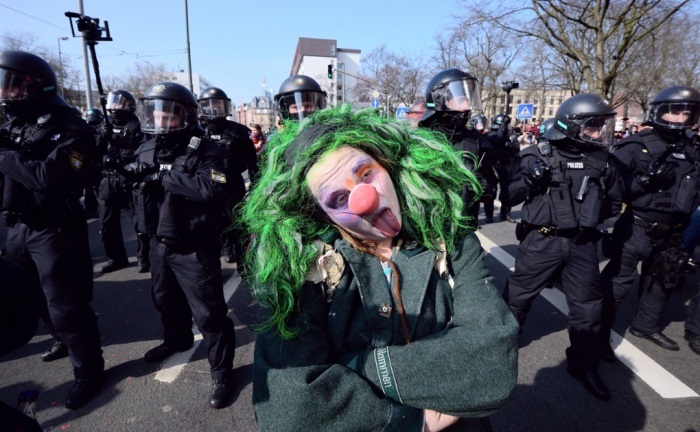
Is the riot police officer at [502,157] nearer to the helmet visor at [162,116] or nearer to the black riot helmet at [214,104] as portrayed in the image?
the helmet visor at [162,116]

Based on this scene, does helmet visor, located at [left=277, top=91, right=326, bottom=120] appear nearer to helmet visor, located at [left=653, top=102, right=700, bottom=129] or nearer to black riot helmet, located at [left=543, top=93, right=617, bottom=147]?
black riot helmet, located at [left=543, top=93, right=617, bottom=147]

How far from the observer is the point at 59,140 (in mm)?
2740

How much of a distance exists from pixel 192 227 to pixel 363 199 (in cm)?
192

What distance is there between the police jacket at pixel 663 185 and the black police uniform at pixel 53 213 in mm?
4459

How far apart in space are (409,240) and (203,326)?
6.40 feet

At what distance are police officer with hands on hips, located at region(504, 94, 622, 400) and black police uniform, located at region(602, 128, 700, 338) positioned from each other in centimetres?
48

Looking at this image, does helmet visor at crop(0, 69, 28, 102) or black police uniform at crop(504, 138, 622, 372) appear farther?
black police uniform at crop(504, 138, 622, 372)

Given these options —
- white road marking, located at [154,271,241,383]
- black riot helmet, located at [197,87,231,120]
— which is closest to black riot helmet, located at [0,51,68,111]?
white road marking, located at [154,271,241,383]

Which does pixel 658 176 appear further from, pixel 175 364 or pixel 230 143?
pixel 230 143

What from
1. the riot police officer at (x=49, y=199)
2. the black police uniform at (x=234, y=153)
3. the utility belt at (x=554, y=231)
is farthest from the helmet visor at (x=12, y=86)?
the utility belt at (x=554, y=231)

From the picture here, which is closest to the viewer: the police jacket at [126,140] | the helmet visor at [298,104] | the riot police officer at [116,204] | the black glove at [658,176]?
the black glove at [658,176]

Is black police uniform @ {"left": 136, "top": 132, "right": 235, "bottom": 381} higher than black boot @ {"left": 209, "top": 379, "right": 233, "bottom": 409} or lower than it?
higher

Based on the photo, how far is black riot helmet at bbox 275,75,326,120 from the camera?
4152mm

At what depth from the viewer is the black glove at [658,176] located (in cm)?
314
